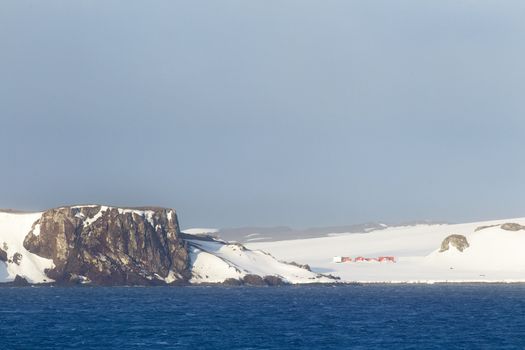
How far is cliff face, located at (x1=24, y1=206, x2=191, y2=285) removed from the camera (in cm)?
19375

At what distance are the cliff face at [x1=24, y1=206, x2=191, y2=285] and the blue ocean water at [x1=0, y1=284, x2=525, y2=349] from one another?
8.64 meters

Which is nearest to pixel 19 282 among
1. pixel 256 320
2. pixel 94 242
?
pixel 94 242

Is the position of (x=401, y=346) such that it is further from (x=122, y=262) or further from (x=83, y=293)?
(x=122, y=262)

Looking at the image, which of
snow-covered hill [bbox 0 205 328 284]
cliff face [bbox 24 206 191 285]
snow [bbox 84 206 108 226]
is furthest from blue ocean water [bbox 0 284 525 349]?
snow [bbox 84 206 108 226]

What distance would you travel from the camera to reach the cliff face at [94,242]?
636ft

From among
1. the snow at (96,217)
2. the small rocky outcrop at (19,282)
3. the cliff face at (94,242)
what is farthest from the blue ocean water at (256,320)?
the snow at (96,217)

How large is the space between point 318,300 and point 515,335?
58167 mm

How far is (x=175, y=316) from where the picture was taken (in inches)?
5281

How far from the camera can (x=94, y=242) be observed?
19350 centimetres

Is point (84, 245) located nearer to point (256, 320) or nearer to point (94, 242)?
point (94, 242)

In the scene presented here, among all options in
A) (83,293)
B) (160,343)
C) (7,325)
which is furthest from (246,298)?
(160,343)

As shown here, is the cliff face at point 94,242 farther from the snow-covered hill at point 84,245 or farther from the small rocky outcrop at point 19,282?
the small rocky outcrop at point 19,282

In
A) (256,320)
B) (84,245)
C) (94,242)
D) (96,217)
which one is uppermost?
(96,217)

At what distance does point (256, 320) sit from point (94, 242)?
223ft
